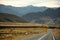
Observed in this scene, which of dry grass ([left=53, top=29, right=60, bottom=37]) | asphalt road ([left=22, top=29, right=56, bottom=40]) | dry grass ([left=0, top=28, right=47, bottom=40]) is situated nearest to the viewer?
dry grass ([left=0, top=28, right=47, bottom=40])

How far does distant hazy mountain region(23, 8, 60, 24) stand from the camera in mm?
3203

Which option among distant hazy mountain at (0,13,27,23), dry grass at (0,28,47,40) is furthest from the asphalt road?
distant hazy mountain at (0,13,27,23)

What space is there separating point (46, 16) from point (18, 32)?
0.72m

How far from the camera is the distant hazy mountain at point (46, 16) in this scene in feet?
10.5

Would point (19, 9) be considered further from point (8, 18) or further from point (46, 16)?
point (46, 16)

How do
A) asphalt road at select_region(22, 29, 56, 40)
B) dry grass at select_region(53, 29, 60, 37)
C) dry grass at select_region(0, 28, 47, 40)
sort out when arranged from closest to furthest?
dry grass at select_region(0, 28, 47, 40) < asphalt road at select_region(22, 29, 56, 40) < dry grass at select_region(53, 29, 60, 37)

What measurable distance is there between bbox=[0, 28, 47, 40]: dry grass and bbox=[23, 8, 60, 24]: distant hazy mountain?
20 centimetres

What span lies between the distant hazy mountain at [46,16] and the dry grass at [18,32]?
0.20m

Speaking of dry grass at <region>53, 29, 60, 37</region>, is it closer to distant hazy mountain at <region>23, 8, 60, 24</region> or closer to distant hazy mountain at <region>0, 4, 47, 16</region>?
distant hazy mountain at <region>23, 8, 60, 24</region>

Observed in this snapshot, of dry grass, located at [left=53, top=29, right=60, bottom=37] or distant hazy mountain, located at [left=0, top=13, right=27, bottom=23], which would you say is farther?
dry grass, located at [left=53, top=29, right=60, bottom=37]

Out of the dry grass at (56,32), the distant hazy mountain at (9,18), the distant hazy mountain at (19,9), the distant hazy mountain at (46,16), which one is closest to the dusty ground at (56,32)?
the dry grass at (56,32)

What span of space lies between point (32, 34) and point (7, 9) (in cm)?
75

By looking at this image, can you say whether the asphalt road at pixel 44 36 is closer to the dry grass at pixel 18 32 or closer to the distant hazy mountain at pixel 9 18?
the dry grass at pixel 18 32

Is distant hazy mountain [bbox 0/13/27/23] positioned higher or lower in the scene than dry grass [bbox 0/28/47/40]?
higher
